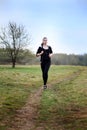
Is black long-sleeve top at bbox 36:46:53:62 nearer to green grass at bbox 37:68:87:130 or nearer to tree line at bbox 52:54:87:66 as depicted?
green grass at bbox 37:68:87:130

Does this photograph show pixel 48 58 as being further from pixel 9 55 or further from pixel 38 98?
pixel 9 55

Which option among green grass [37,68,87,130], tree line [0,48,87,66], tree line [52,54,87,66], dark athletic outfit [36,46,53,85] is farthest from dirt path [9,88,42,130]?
tree line [52,54,87,66]

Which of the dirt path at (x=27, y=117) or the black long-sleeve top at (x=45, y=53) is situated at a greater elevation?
the black long-sleeve top at (x=45, y=53)

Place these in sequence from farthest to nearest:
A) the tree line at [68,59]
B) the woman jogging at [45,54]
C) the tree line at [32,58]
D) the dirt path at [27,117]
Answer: the tree line at [68,59], the tree line at [32,58], the woman jogging at [45,54], the dirt path at [27,117]

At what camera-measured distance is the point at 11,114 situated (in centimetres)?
1230

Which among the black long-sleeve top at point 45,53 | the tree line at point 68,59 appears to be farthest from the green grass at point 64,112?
the tree line at point 68,59

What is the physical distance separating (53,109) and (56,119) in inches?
72.7

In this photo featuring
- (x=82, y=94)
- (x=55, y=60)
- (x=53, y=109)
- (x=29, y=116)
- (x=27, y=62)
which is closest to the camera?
(x=29, y=116)

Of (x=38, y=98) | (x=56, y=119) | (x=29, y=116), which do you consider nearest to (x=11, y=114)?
(x=29, y=116)

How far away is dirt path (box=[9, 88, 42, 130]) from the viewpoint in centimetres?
1055

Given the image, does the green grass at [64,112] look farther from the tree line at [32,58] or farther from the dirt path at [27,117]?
the tree line at [32,58]

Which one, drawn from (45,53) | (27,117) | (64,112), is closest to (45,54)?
(45,53)

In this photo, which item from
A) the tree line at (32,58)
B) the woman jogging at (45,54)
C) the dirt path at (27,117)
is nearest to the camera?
the dirt path at (27,117)

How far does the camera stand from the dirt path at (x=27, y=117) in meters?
10.5
